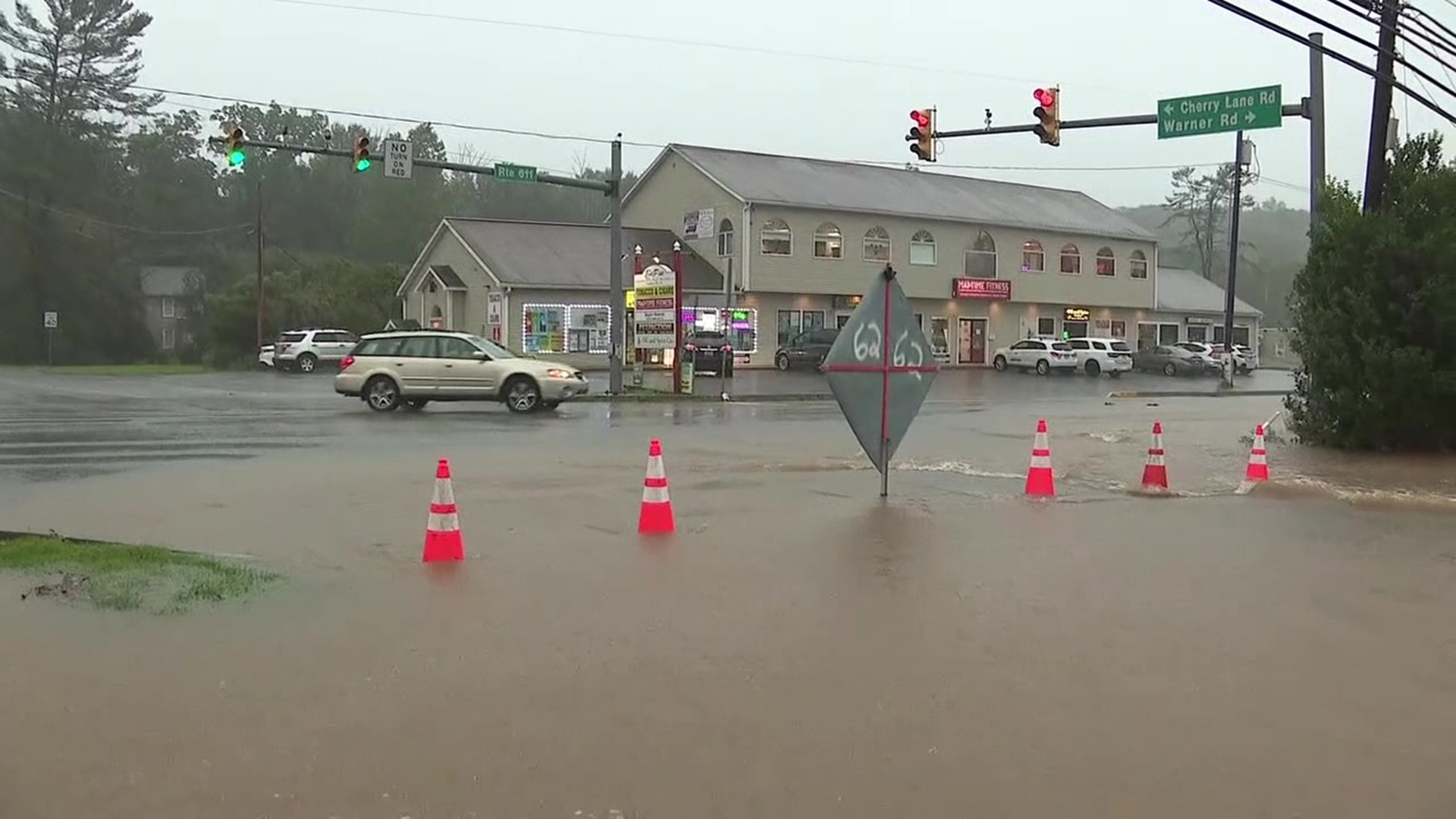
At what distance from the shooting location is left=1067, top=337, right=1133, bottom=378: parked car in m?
50.0

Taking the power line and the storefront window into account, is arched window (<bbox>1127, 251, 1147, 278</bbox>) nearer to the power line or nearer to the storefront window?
the storefront window

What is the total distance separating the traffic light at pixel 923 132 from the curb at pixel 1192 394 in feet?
41.7

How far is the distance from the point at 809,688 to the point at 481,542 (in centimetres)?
437

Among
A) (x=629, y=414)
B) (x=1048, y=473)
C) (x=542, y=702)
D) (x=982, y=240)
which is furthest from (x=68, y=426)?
(x=982, y=240)

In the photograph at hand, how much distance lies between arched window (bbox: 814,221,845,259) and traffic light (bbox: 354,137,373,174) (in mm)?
25273

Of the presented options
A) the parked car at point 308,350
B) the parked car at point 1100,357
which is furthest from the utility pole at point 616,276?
the parked car at point 1100,357

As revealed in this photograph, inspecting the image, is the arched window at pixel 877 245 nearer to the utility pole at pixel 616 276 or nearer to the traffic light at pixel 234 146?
the utility pole at pixel 616 276

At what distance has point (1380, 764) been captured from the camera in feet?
16.4

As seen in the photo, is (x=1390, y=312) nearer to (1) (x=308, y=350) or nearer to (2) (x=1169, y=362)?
(2) (x=1169, y=362)

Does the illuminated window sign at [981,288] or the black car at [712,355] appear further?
the illuminated window sign at [981,288]

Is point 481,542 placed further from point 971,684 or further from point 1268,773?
point 1268,773

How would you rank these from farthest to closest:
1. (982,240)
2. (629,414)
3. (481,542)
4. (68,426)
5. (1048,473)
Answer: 1. (982,240)
2. (629,414)
3. (68,426)
4. (1048,473)
5. (481,542)

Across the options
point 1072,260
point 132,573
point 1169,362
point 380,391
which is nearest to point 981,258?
point 1072,260

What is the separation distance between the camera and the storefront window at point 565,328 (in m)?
46.3
